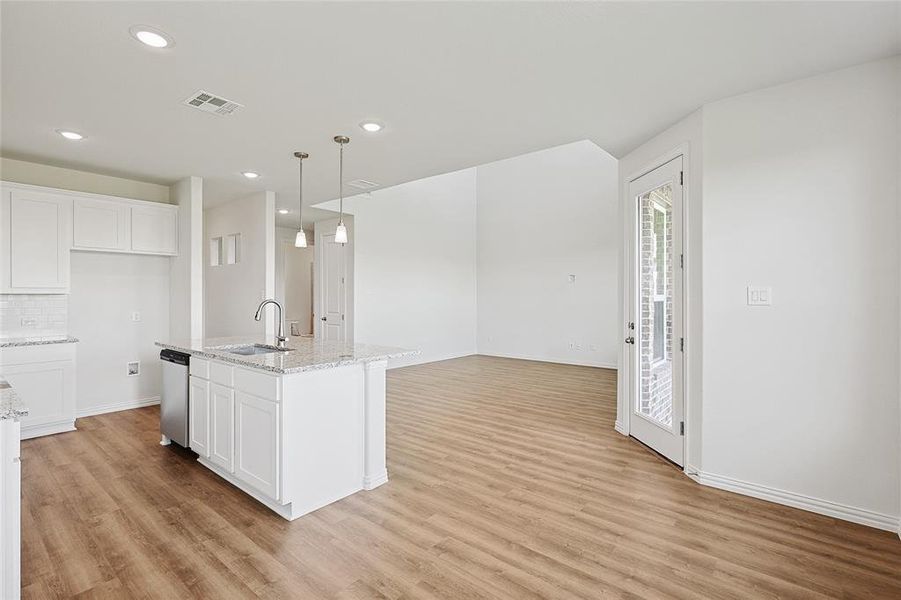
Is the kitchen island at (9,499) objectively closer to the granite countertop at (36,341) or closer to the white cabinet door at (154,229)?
the granite countertop at (36,341)

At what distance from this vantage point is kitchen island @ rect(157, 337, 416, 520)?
262 centimetres

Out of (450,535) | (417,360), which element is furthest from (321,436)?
(417,360)

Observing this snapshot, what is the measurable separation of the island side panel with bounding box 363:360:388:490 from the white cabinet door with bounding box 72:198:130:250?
360 centimetres

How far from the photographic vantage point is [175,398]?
3.68 metres

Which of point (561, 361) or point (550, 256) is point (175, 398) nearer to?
point (561, 361)

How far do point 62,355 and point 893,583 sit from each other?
6.08 meters

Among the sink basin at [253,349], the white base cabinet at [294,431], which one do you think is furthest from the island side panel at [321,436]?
the sink basin at [253,349]

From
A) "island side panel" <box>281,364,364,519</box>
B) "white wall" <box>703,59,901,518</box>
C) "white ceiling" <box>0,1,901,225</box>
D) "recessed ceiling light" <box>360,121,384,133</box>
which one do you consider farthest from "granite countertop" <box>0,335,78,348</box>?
"white wall" <box>703,59,901,518</box>

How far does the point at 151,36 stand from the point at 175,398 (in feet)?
8.70

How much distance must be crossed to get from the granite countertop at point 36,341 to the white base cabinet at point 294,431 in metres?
1.95

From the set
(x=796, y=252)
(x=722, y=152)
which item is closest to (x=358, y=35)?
(x=722, y=152)

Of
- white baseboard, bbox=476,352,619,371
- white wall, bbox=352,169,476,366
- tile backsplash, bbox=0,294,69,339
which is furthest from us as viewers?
white baseboard, bbox=476,352,619,371

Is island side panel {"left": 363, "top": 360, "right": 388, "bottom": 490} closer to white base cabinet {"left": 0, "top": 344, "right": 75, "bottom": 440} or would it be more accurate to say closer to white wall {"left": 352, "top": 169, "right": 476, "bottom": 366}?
white base cabinet {"left": 0, "top": 344, "right": 75, "bottom": 440}

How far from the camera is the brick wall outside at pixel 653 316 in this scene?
3.51m
